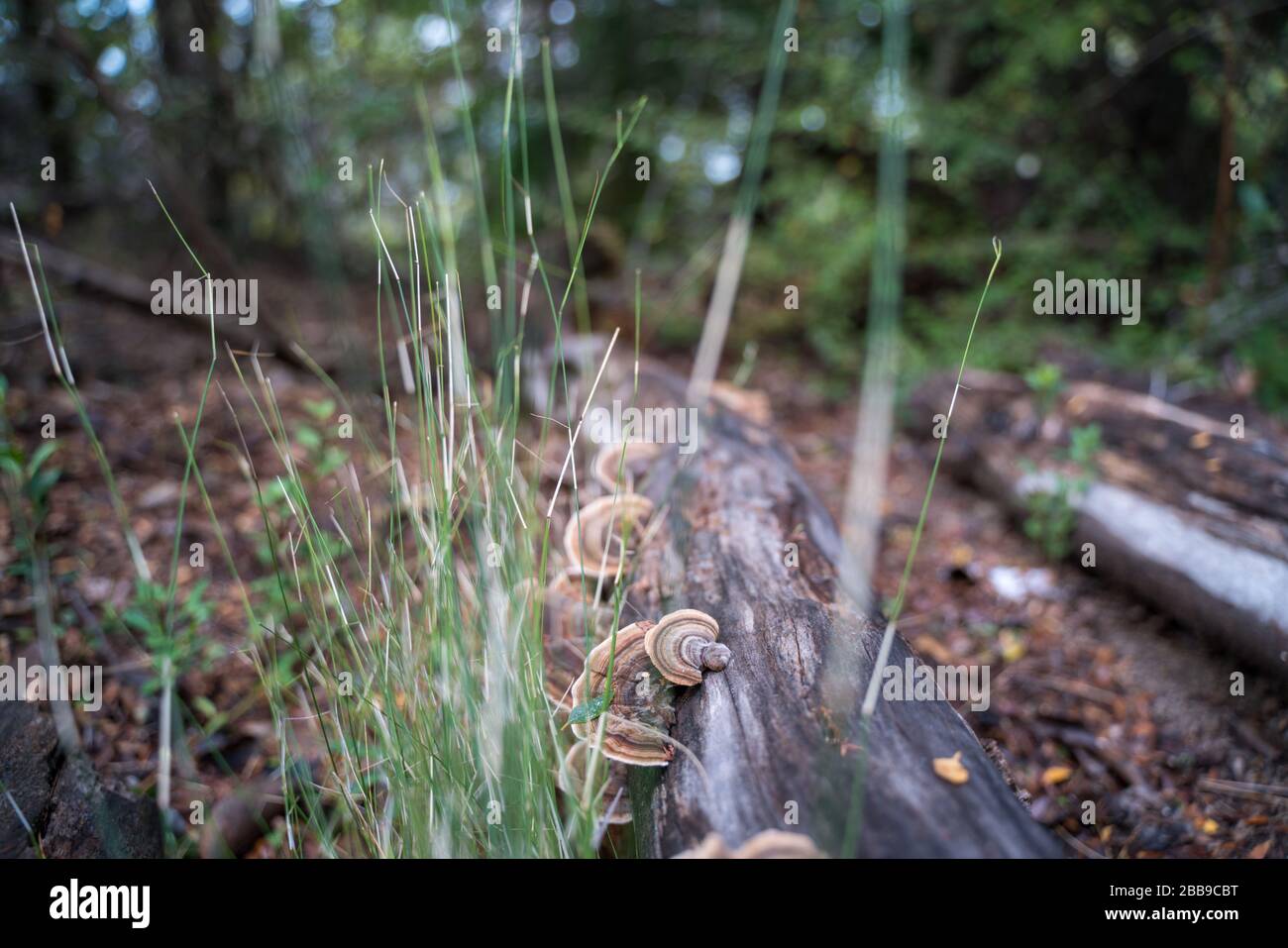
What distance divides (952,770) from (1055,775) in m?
1.32

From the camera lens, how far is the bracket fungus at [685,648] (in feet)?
5.10

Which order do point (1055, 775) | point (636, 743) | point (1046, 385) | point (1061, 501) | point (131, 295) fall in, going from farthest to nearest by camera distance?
point (131, 295) → point (1046, 385) → point (1061, 501) → point (1055, 775) → point (636, 743)

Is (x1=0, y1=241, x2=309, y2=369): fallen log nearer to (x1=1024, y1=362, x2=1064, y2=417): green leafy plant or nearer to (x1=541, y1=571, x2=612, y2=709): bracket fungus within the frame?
(x1=541, y1=571, x2=612, y2=709): bracket fungus

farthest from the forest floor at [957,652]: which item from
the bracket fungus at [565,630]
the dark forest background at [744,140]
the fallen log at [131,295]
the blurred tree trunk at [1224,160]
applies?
the blurred tree trunk at [1224,160]

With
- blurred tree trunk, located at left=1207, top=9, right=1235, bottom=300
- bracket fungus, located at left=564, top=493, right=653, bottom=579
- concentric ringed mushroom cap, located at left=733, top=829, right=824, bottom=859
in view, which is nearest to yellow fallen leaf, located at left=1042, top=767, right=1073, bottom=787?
bracket fungus, located at left=564, top=493, right=653, bottom=579

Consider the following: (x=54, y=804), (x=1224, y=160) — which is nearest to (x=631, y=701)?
(x=54, y=804)

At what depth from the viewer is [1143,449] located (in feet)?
10.6

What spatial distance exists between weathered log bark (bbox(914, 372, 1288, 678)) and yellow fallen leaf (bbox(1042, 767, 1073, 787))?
0.69m

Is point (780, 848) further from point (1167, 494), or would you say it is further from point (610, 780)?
point (1167, 494)

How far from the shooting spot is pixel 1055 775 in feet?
7.65
